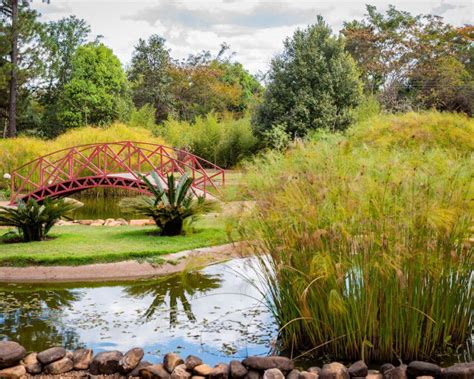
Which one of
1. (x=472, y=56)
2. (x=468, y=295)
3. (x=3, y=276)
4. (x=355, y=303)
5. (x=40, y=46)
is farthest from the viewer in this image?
(x=472, y=56)

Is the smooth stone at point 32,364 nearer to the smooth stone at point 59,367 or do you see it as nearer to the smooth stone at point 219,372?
the smooth stone at point 59,367

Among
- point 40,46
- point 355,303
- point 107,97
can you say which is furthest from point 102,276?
point 107,97

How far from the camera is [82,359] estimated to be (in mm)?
4559

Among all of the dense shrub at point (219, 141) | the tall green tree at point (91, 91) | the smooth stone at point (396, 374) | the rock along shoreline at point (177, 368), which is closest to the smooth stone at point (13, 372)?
the rock along shoreline at point (177, 368)

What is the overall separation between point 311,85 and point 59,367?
1744 cm

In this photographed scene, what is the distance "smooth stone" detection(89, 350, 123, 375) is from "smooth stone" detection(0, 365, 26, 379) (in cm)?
48

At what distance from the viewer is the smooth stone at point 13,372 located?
4488 mm

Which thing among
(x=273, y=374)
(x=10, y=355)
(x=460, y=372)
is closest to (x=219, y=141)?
(x=10, y=355)

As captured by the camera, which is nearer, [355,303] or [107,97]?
[355,303]

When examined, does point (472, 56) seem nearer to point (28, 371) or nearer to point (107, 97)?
point (107, 97)

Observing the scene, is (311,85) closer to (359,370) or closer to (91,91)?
(91,91)

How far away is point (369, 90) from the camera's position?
31.7 metres

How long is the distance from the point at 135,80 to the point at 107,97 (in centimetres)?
500

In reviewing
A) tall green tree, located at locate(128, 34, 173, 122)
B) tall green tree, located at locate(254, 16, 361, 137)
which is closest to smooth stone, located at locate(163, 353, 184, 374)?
tall green tree, located at locate(254, 16, 361, 137)
